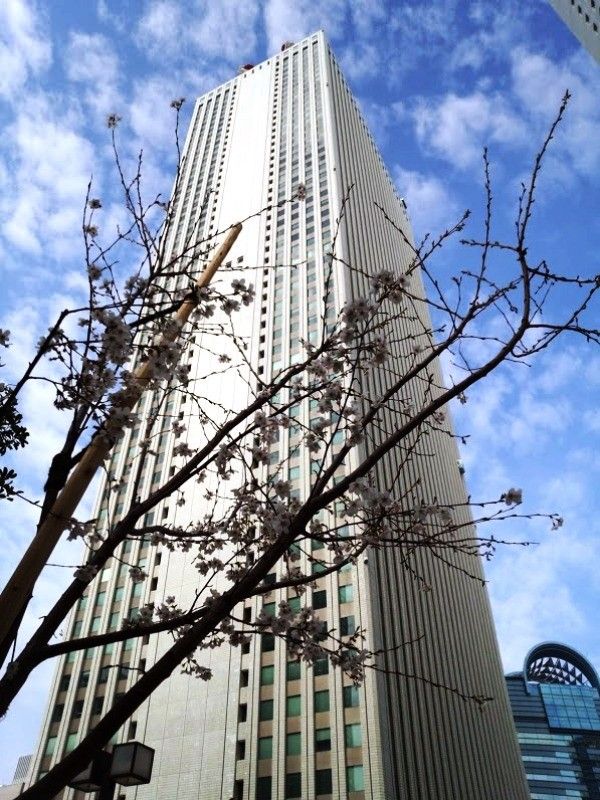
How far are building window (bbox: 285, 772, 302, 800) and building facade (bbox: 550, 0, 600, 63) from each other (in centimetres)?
5419

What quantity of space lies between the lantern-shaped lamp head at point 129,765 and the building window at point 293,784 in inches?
1016

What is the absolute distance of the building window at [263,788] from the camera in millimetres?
28375

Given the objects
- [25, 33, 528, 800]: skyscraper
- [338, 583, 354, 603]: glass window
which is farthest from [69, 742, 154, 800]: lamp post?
[338, 583, 354, 603]: glass window

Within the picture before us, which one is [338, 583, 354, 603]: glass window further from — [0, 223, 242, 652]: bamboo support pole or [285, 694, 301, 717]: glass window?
[0, 223, 242, 652]: bamboo support pole

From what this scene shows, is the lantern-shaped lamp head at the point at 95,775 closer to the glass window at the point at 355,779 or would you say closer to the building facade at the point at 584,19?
the glass window at the point at 355,779

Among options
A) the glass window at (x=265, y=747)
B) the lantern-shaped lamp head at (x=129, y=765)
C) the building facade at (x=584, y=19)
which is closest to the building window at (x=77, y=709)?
the glass window at (x=265, y=747)

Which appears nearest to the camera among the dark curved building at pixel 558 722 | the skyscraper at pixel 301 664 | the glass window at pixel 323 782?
the glass window at pixel 323 782

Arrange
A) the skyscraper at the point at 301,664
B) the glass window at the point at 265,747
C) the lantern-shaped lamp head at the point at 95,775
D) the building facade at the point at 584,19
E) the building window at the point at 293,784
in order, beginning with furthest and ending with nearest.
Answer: the building facade at the point at 584,19
the glass window at the point at 265,747
the skyscraper at the point at 301,664
the building window at the point at 293,784
the lantern-shaped lamp head at the point at 95,775

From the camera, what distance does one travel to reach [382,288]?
656cm

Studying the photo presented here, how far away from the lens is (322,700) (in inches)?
1196

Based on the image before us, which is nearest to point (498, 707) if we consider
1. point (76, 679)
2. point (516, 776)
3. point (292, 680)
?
point (516, 776)

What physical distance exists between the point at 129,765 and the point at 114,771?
0.19 meters

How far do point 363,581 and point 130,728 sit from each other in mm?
14886

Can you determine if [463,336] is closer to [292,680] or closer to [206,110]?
[292,680]
